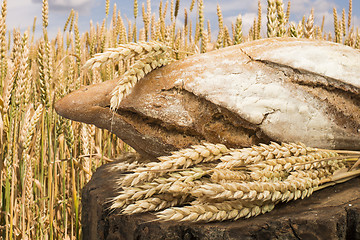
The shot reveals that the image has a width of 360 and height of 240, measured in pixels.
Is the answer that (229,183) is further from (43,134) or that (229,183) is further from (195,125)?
(43,134)

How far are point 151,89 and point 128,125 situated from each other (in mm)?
131

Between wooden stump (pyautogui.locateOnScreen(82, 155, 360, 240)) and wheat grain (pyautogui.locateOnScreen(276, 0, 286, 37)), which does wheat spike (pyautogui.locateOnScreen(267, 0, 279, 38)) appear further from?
wooden stump (pyautogui.locateOnScreen(82, 155, 360, 240))

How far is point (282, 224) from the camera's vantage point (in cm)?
A: 83

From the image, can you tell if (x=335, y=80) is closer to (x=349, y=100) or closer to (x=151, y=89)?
(x=349, y=100)

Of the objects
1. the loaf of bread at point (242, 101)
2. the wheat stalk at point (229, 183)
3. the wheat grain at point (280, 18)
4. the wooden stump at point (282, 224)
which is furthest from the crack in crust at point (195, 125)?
the wheat grain at point (280, 18)

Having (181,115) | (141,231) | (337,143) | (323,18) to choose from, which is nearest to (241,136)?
(181,115)

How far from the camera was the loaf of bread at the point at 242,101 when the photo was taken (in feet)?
3.52

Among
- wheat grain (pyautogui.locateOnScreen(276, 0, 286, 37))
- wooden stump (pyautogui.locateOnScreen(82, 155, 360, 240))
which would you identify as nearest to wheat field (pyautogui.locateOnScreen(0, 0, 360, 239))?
wheat grain (pyautogui.locateOnScreen(276, 0, 286, 37))

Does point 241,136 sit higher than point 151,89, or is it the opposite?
point 151,89

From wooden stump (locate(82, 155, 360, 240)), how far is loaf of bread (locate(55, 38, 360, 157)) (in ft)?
0.72

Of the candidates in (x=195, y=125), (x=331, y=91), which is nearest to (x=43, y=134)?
(x=195, y=125)

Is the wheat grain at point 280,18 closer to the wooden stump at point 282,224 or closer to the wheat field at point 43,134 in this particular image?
the wheat field at point 43,134

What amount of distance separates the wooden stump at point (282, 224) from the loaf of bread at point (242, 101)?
22 cm

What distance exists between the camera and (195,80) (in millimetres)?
1079
